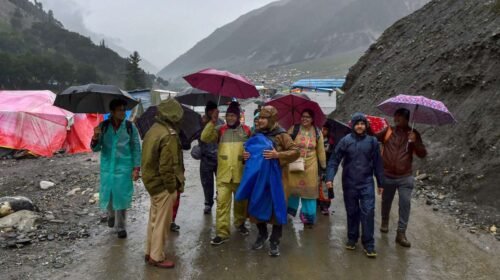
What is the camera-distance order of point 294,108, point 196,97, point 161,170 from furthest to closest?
point 196,97 < point 294,108 < point 161,170

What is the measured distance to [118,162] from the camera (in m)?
5.18

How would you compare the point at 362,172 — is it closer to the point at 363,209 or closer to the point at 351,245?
the point at 363,209

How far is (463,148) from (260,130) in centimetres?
562

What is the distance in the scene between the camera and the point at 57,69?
69875mm

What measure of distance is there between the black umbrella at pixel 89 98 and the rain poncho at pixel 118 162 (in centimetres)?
36

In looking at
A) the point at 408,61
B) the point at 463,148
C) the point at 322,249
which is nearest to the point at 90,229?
the point at 322,249

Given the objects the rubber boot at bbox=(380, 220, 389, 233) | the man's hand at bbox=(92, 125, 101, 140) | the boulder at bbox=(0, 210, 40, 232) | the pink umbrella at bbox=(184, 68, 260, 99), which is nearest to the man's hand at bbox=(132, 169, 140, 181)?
the man's hand at bbox=(92, 125, 101, 140)

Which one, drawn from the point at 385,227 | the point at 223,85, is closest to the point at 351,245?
the point at 385,227

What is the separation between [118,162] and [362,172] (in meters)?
2.93

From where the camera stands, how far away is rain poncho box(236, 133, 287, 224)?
470 cm

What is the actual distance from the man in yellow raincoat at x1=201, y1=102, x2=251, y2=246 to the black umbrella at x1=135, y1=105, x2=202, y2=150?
0.83m

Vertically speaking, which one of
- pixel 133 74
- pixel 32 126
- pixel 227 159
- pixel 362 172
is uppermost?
pixel 133 74

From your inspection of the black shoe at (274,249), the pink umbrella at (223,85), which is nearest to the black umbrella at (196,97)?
the pink umbrella at (223,85)

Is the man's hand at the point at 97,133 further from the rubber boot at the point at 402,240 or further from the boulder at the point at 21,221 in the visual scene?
the rubber boot at the point at 402,240
